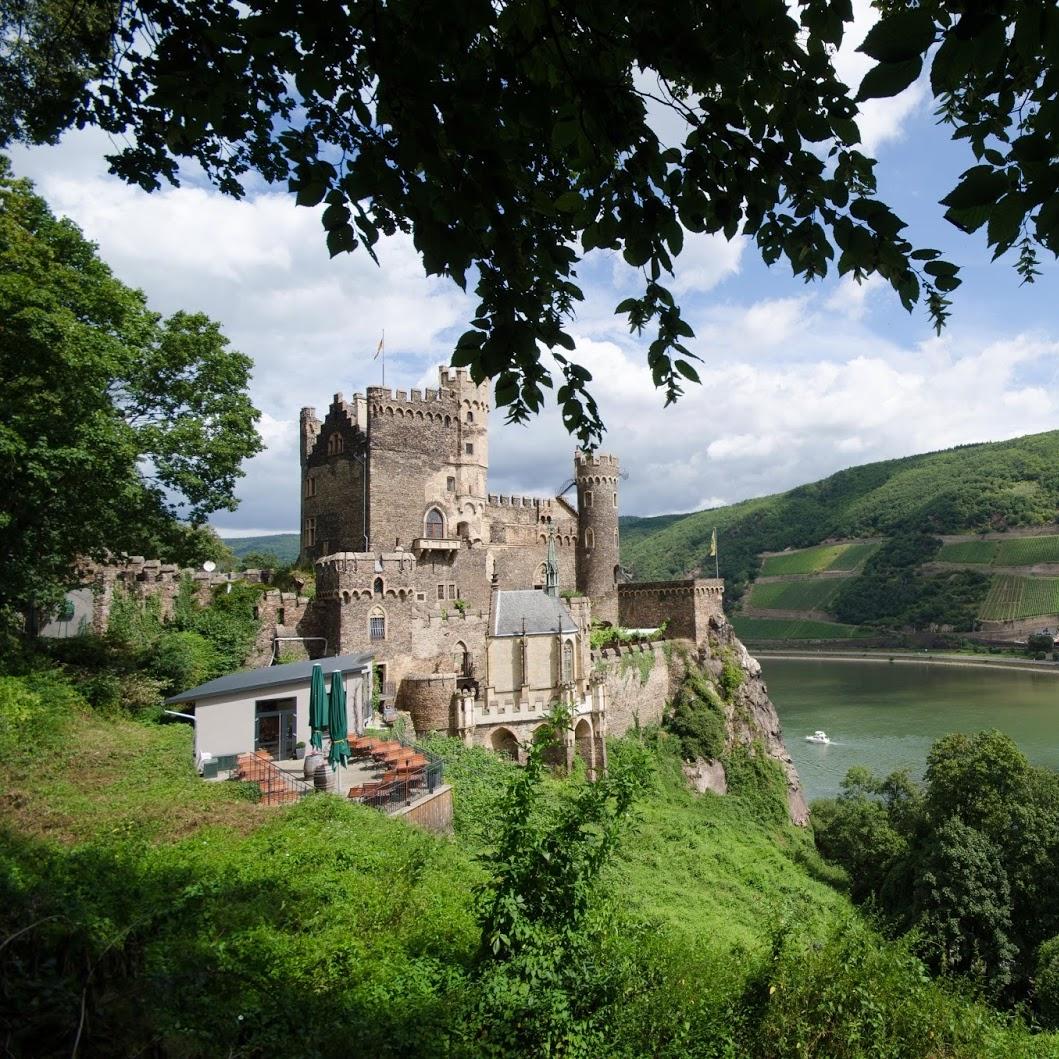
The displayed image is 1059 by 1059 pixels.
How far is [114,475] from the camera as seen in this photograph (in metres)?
14.4

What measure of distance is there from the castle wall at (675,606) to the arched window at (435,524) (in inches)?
497

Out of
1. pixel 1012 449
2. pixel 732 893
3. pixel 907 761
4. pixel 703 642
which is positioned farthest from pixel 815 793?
pixel 1012 449

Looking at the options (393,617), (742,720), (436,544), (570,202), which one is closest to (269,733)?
(393,617)

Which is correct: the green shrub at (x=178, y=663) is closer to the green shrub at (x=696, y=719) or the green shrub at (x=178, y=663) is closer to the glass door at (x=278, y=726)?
the glass door at (x=278, y=726)

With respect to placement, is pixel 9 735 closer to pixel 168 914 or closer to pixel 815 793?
pixel 168 914

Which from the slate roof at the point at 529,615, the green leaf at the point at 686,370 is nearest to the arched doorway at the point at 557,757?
the slate roof at the point at 529,615

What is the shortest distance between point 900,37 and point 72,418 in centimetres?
1541

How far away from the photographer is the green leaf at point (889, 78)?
179 centimetres

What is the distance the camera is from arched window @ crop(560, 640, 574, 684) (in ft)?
84.6

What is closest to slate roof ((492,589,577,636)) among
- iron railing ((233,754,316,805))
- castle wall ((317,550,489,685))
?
castle wall ((317,550,489,685))

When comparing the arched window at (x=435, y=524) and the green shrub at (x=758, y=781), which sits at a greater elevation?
the arched window at (x=435, y=524)

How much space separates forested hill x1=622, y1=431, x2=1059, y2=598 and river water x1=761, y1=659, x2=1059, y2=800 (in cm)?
4643

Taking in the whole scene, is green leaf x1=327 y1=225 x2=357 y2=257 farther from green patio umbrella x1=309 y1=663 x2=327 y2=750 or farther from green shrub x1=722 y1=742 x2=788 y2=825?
green shrub x1=722 y1=742 x2=788 y2=825

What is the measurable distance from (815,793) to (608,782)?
36554 mm
